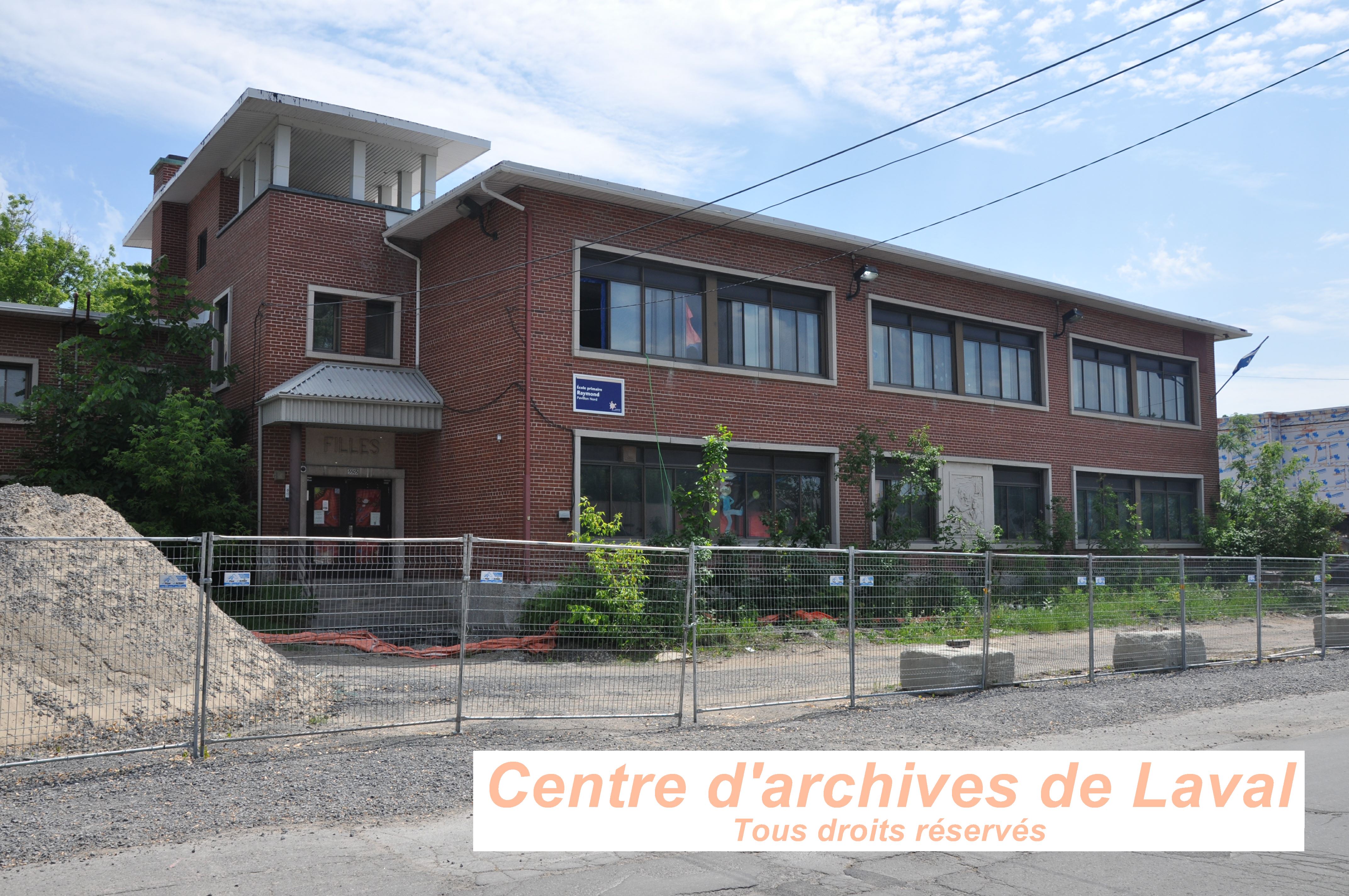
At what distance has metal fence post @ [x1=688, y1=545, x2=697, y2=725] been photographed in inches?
405

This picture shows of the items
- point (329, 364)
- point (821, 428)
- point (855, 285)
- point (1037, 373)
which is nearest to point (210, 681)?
point (329, 364)

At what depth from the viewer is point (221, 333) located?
75.3 ft

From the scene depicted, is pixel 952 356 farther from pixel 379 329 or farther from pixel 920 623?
pixel 920 623

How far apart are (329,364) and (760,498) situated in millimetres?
8922

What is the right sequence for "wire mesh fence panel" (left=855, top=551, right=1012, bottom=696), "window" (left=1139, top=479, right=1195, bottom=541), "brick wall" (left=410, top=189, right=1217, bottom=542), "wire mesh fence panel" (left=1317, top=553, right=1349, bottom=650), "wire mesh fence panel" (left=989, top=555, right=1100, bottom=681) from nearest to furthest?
"wire mesh fence panel" (left=855, top=551, right=1012, bottom=696)
"wire mesh fence panel" (left=989, top=555, right=1100, bottom=681)
"wire mesh fence panel" (left=1317, top=553, right=1349, bottom=650)
"brick wall" (left=410, top=189, right=1217, bottom=542)
"window" (left=1139, top=479, right=1195, bottom=541)

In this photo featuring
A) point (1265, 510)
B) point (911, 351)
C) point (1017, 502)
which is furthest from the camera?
point (1265, 510)

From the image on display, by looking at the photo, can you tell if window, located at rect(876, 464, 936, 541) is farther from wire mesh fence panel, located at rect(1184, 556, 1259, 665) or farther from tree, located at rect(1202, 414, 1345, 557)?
tree, located at rect(1202, 414, 1345, 557)

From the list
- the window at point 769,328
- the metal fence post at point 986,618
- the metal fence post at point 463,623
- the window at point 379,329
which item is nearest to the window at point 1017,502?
the window at point 769,328

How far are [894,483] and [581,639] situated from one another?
1432 centimetres

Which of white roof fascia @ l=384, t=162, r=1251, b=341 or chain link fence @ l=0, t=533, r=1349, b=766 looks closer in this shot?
chain link fence @ l=0, t=533, r=1349, b=766

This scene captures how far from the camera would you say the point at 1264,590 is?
17.2 m

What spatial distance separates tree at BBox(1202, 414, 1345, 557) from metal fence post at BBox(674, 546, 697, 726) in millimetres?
23054

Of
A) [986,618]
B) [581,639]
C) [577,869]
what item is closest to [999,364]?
[986,618]

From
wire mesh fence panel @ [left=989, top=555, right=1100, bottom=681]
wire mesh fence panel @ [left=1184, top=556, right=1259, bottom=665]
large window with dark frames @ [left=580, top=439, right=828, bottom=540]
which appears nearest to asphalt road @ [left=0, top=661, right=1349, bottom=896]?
wire mesh fence panel @ [left=989, top=555, right=1100, bottom=681]
